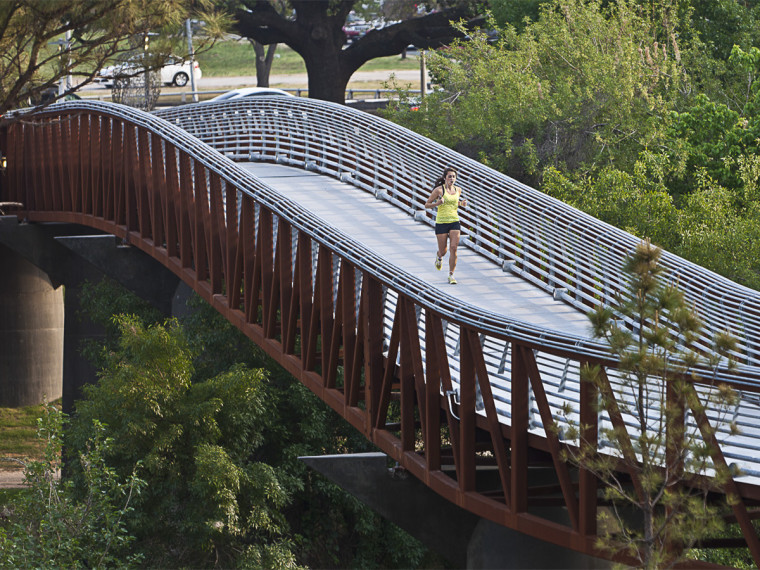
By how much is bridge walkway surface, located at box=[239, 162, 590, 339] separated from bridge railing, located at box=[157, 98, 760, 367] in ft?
0.77

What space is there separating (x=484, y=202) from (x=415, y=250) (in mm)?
3368

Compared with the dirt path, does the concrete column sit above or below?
above

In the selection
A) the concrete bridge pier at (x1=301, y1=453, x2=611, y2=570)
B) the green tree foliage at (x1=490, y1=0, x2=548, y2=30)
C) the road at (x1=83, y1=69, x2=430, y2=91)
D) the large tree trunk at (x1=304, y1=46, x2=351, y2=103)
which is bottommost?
the road at (x1=83, y1=69, x2=430, y2=91)

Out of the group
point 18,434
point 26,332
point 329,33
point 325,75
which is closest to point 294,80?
point 325,75

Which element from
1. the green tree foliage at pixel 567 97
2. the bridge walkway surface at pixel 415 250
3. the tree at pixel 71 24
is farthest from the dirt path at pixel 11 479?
the green tree foliage at pixel 567 97

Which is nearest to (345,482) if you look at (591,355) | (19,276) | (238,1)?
(591,355)

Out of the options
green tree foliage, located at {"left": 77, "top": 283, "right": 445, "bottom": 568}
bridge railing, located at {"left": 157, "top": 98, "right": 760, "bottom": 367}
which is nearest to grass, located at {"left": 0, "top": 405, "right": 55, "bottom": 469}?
green tree foliage, located at {"left": 77, "top": 283, "right": 445, "bottom": 568}

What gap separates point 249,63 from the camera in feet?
235

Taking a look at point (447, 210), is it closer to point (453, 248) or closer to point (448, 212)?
point (448, 212)

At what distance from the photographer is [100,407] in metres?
19.2

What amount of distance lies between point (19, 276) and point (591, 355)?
84.2ft

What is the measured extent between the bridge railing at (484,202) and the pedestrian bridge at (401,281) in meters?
0.06

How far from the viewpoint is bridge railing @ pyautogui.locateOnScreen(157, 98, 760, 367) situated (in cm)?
1617

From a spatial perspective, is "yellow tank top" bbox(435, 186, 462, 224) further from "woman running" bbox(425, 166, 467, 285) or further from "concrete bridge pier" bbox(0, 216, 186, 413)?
"concrete bridge pier" bbox(0, 216, 186, 413)
